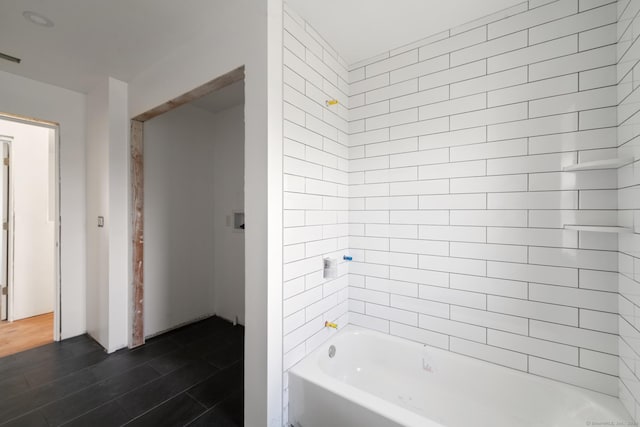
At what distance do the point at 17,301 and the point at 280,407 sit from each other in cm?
381

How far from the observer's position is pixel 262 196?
143 centimetres

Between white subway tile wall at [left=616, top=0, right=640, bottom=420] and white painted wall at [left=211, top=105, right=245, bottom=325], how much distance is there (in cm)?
295

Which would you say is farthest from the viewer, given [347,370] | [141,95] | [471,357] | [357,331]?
[141,95]

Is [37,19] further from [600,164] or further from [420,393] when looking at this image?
[420,393]

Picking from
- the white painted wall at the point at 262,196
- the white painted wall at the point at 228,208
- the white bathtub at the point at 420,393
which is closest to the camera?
the white bathtub at the point at 420,393

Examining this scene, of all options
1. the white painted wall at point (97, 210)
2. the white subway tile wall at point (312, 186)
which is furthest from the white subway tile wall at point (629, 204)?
the white painted wall at point (97, 210)

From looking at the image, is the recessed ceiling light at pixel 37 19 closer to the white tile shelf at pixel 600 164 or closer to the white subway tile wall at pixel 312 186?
the white subway tile wall at pixel 312 186

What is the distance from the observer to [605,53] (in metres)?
1.33

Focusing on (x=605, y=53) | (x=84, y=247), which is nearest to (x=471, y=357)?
(x=605, y=53)

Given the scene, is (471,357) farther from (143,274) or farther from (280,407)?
(143,274)

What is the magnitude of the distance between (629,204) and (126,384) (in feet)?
10.8

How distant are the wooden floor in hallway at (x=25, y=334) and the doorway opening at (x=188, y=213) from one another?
3.52 feet

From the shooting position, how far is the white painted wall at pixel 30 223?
3158 mm

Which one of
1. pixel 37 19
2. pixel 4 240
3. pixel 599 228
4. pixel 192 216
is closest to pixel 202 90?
pixel 37 19
